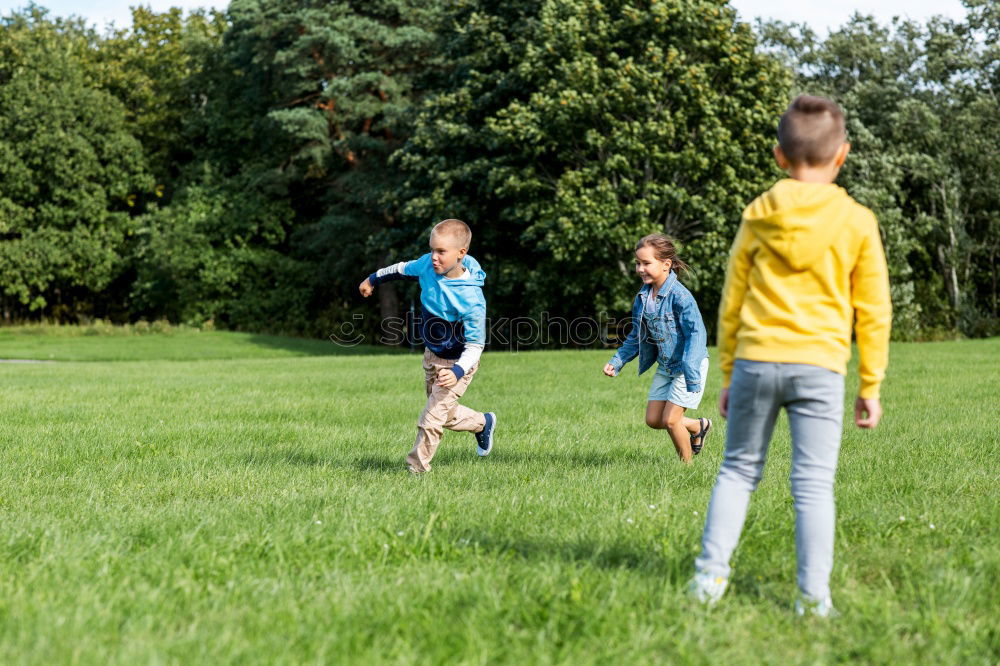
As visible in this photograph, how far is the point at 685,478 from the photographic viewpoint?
Answer: 608 cm

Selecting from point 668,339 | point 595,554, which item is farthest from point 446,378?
point 595,554

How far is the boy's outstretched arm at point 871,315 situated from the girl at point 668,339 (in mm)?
3293

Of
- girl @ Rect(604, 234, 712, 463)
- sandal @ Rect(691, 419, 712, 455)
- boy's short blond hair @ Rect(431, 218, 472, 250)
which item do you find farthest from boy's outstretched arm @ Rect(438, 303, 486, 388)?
sandal @ Rect(691, 419, 712, 455)

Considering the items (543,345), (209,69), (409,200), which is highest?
(209,69)

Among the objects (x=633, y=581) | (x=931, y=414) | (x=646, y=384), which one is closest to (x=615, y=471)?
(x=633, y=581)

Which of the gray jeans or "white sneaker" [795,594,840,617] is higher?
the gray jeans

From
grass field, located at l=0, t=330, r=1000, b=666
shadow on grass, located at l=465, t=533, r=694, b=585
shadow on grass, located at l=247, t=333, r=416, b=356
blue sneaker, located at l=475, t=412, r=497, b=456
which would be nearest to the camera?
grass field, located at l=0, t=330, r=1000, b=666

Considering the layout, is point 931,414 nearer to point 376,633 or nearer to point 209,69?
point 376,633

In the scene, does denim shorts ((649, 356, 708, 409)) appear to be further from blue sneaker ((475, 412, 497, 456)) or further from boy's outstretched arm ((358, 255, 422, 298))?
boy's outstretched arm ((358, 255, 422, 298))

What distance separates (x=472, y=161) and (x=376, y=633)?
2716 centimetres

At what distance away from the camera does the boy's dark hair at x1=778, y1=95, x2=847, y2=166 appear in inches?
130

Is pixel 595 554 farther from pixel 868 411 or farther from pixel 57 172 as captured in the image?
pixel 57 172

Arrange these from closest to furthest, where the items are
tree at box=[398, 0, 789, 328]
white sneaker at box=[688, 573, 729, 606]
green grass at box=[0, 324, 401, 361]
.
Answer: white sneaker at box=[688, 573, 729, 606] < tree at box=[398, 0, 789, 328] < green grass at box=[0, 324, 401, 361]

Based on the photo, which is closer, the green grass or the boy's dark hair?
the boy's dark hair
